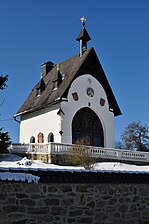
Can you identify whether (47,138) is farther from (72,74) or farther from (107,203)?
(107,203)

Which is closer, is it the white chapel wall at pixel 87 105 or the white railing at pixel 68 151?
the white railing at pixel 68 151

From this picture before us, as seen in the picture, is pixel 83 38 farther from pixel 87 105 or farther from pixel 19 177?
pixel 19 177

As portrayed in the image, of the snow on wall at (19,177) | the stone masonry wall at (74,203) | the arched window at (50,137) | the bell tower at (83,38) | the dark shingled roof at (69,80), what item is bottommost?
the stone masonry wall at (74,203)

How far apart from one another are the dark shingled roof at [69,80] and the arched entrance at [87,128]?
2.46 m

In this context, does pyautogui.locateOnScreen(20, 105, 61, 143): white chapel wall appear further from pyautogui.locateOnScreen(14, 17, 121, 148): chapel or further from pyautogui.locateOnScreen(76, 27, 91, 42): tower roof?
pyautogui.locateOnScreen(76, 27, 91, 42): tower roof

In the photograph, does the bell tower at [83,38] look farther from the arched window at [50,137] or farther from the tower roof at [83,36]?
the arched window at [50,137]

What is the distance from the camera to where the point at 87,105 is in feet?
102

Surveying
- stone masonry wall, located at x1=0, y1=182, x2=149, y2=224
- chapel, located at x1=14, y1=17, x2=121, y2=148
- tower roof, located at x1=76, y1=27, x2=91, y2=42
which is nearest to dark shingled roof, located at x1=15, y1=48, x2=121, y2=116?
chapel, located at x1=14, y1=17, x2=121, y2=148

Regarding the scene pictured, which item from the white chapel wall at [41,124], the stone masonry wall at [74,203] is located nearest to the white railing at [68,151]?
Answer: the white chapel wall at [41,124]

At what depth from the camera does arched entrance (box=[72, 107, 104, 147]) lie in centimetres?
2996

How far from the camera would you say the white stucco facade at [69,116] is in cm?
2902

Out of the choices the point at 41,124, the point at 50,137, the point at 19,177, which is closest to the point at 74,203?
the point at 19,177

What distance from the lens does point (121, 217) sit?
32.6 ft

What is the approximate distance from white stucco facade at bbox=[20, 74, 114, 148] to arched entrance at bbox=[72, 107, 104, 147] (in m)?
0.39
